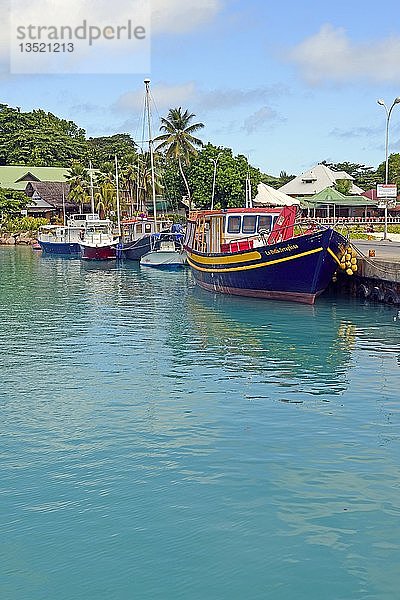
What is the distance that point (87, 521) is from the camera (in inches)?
383

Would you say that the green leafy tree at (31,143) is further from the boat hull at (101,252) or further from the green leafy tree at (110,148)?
the boat hull at (101,252)

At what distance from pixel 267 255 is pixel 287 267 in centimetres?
92

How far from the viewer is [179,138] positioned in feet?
253

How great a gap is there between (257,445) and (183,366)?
270 inches

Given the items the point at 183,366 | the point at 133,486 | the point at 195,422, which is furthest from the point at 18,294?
the point at 133,486

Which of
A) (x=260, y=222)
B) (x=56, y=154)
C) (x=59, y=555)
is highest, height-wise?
(x=56, y=154)

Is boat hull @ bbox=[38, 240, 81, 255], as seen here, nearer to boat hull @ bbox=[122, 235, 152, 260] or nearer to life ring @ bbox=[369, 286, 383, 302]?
boat hull @ bbox=[122, 235, 152, 260]

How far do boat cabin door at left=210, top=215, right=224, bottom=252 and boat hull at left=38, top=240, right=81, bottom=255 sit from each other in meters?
36.2

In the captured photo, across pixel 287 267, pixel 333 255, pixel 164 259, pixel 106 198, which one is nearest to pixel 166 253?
pixel 164 259

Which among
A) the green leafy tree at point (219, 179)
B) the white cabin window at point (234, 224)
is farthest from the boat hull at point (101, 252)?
the white cabin window at point (234, 224)

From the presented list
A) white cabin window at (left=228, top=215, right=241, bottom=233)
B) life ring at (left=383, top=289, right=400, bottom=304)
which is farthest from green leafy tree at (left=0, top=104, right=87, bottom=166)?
life ring at (left=383, top=289, right=400, bottom=304)

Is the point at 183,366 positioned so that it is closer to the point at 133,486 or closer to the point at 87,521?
the point at 133,486

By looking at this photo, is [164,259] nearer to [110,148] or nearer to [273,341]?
[273,341]

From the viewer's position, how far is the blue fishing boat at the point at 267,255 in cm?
2797
